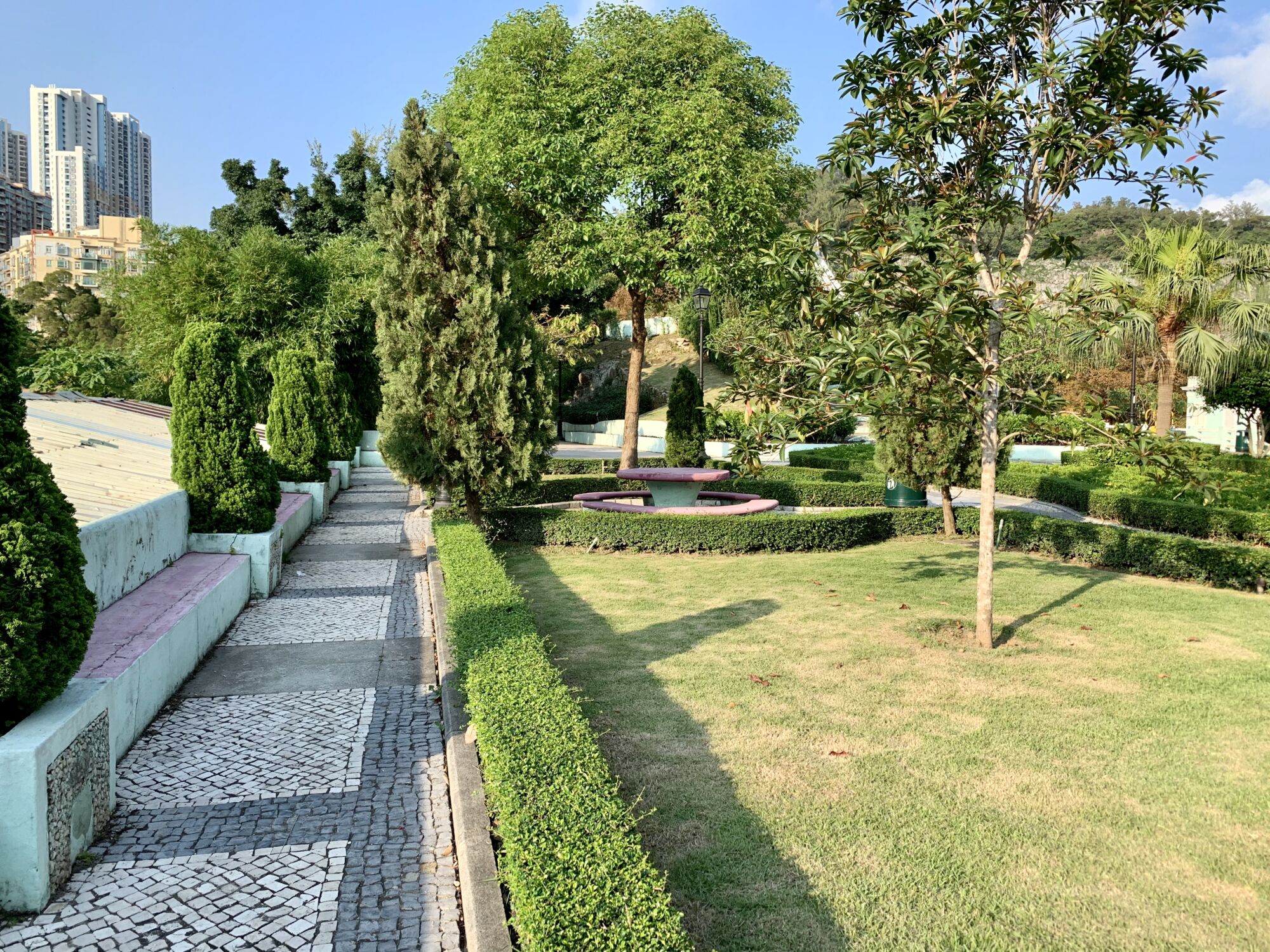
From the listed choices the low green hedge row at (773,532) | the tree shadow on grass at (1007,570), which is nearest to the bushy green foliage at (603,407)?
the low green hedge row at (773,532)

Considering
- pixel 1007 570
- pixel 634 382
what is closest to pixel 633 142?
pixel 634 382

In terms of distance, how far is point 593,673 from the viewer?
7098 mm

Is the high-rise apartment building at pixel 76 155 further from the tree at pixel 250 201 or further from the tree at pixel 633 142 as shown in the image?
the tree at pixel 633 142

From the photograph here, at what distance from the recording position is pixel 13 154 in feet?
559

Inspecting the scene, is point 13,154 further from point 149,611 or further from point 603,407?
point 149,611

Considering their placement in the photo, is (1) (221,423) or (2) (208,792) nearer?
(2) (208,792)

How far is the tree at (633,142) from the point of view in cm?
1888

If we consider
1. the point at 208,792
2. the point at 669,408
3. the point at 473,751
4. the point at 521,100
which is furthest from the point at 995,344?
the point at 521,100

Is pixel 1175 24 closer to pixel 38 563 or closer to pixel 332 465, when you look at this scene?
pixel 38 563

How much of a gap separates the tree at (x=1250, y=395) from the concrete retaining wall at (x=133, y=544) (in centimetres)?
2770

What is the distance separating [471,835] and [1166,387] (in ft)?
68.5

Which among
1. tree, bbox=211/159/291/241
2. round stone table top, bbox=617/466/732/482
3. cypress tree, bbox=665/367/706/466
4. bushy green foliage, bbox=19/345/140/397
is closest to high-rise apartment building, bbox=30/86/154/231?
tree, bbox=211/159/291/241

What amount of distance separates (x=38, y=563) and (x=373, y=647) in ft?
14.4

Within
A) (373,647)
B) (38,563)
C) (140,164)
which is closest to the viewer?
(38,563)
